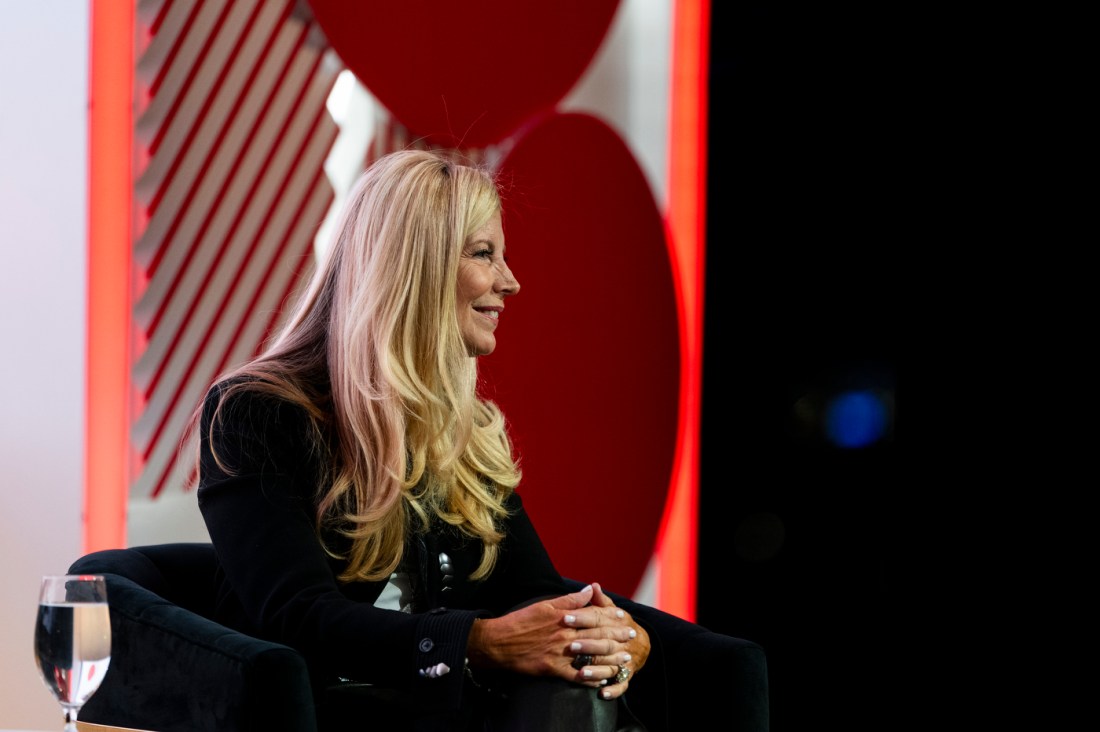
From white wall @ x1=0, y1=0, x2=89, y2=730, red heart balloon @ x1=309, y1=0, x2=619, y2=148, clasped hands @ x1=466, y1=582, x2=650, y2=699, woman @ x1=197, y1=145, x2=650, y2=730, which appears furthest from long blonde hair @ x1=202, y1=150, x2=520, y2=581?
red heart balloon @ x1=309, y1=0, x2=619, y2=148

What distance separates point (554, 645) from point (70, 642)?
677 mm

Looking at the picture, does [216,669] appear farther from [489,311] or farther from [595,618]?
[489,311]

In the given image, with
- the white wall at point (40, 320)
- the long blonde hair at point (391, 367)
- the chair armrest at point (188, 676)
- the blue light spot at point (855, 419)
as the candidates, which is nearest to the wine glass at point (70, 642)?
the chair armrest at point (188, 676)

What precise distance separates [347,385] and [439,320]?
0.60 ft

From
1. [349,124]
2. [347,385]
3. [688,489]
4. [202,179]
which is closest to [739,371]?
[688,489]

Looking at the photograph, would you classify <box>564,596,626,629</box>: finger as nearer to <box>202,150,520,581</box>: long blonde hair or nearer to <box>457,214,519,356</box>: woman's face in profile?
<box>202,150,520,581</box>: long blonde hair

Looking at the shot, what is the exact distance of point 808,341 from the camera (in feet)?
11.5

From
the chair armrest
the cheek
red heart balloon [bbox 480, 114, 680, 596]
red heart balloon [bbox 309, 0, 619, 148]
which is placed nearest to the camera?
the chair armrest

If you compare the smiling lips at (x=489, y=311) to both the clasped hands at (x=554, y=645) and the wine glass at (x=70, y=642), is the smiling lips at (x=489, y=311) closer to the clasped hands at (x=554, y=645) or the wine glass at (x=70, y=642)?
the clasped hands at (x=554, y=645)

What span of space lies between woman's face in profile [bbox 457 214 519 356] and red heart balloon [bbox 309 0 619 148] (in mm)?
1098

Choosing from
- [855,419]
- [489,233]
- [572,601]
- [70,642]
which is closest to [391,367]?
[489,233]

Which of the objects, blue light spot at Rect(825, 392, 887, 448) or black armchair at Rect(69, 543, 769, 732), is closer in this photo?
black armchair at Rect(69, 543, 769, 732)

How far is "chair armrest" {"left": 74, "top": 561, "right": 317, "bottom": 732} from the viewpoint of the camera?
4.74 ft

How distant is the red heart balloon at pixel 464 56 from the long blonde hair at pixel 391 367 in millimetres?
1095
